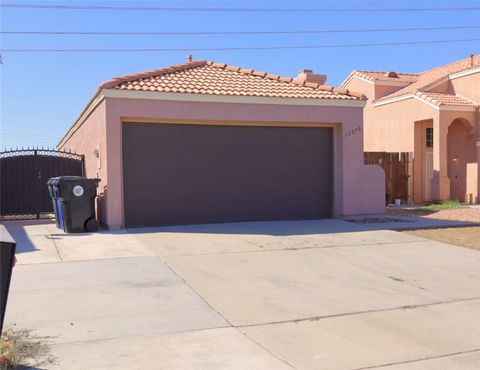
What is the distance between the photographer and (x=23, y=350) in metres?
5.12

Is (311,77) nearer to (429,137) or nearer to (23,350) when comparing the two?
(429,137)

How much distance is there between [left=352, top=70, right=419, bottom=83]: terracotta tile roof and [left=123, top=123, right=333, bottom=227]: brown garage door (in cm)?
1381

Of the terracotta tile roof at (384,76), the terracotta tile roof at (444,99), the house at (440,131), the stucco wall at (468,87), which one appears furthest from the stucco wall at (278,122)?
the terracotta tile roof at (384,76)

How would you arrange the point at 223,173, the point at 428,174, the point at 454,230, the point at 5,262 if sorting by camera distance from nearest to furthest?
1. the point at 5,262
2. the point at 454,230
3. the point at 223,173
4. the point at 428,174

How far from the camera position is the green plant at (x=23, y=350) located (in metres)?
4.77

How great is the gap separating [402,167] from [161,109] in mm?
11969

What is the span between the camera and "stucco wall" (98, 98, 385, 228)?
1303 centimetres

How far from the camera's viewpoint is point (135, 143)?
13.5m

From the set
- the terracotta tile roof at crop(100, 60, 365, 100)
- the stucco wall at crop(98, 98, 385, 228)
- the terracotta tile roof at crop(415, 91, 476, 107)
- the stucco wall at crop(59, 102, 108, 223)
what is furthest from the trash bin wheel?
the terracotta tile roof at crop(415, 91, 476, 107)

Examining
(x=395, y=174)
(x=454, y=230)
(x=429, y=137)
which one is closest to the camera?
(x=454, y=230)

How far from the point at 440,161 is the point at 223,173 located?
1165 cm

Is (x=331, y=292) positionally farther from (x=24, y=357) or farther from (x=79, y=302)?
(x=24, y=357)

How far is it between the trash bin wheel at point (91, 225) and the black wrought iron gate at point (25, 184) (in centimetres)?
340

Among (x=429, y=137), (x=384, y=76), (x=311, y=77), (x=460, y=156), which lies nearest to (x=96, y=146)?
(x=311, y=77)
